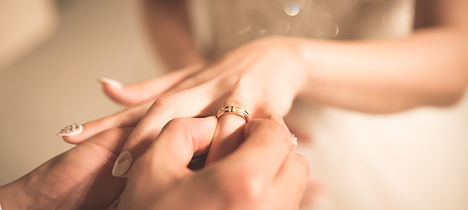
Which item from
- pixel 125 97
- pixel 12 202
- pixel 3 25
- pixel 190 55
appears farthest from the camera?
pixel 3 25

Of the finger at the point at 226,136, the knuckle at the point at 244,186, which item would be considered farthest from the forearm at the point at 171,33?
the knuckle at the point at 244,186

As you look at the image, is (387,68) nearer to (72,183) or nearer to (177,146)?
(177,146)

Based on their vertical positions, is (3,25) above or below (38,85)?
above

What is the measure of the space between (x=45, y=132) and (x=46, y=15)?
1.43 m

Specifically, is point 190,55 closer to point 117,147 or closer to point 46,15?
point 117,147

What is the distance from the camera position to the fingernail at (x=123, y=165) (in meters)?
0.37

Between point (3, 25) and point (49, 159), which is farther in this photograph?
point (3, 25)

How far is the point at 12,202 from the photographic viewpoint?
398 mm

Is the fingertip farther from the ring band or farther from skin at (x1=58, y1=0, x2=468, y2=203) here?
the ring band

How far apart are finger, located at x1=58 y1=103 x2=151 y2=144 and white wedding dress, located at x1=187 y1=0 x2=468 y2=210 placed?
1.24 ft

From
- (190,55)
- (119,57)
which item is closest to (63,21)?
(119,57)

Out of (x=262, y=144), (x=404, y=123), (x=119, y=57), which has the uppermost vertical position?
(x=262, y=144)

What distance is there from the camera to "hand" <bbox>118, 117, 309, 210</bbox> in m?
0.24

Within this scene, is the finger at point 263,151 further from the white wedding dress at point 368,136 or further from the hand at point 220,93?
the white wedding dress at point 368,136
